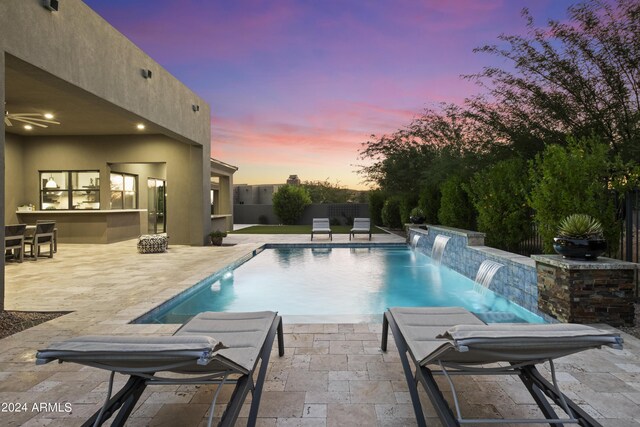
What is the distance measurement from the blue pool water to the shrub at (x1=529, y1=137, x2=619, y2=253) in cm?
139

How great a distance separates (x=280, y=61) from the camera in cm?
1432

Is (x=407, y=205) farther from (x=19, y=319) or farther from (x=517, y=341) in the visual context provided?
(x=517, y=341)

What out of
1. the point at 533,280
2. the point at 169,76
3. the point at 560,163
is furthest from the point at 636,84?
the point at 169,76

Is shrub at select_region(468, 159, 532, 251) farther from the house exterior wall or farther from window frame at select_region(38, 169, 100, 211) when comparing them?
window frame at select_region(38, 169, 100, 211)

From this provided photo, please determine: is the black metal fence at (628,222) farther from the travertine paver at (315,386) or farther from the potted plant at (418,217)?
the potted plant at (418,217)

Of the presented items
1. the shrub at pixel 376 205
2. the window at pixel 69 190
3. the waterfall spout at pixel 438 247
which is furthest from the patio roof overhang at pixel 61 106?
the shrub at pixel 376 205

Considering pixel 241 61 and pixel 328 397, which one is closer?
pixel 328 397

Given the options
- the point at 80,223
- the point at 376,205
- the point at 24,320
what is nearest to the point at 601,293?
the point at 24,320

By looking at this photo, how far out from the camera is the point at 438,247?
9672 mm

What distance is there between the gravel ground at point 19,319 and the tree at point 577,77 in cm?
908

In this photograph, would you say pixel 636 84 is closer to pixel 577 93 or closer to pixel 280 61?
pixel 577 93

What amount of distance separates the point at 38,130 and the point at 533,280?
43.8ft

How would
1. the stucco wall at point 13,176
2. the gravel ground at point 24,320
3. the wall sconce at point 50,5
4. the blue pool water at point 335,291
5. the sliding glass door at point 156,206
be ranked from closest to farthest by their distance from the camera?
the gravel ground at point 24,320 < the wall sconce at point 50,5 < the blue pool water at point 335,291 < the stucco wall at point 13,176 < the sliding glass door at point 156,206

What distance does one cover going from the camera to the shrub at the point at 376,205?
21.4 metres
